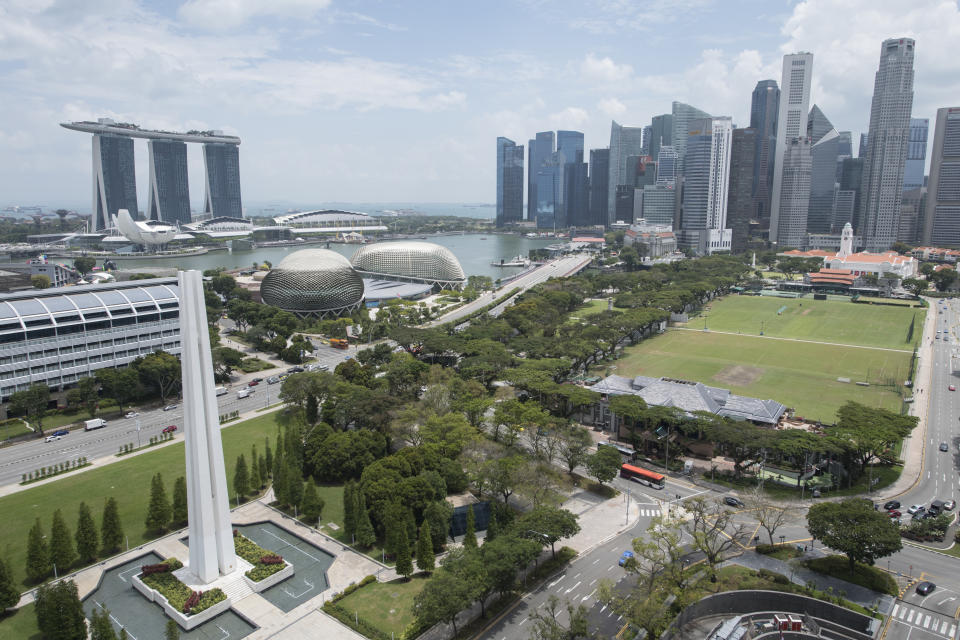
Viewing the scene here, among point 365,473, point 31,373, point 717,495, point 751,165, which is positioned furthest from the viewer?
point 751,165

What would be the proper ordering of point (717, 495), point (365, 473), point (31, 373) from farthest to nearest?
point (31, 373) < point (717, 495) < point (365, 473)

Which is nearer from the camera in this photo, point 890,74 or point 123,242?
point 890,74

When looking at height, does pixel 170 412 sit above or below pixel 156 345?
below

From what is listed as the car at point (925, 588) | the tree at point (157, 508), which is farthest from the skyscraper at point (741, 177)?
the tree at point (157, 508)

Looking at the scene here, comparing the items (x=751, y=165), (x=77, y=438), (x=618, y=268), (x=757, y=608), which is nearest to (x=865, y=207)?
(x=751, y=165)

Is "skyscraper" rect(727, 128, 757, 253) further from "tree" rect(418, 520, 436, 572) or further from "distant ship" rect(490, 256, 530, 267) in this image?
"tree" rect(418, 520, 436, 572)

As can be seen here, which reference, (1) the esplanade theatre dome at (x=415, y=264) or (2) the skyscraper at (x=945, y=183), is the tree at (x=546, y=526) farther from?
(2) the skyscraper at (x=945, y=183)

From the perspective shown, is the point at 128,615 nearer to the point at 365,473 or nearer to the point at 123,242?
the point at 365,473
